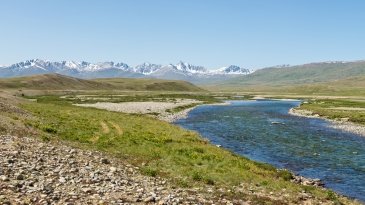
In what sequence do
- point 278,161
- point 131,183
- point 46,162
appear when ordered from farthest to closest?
point 278,161, point 46,162, point 131,183

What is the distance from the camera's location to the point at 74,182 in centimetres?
2364

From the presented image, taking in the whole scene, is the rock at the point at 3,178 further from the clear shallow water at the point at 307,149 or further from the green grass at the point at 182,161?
the clear shallow water at the point at 307,149

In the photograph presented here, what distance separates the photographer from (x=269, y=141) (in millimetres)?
57688

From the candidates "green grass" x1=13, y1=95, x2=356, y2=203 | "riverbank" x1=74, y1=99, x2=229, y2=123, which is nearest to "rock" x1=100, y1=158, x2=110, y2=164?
"green grass" x1=13, y1=95, x2=356, y2=203

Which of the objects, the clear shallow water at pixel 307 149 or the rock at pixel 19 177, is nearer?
the rock at pixel 19 177

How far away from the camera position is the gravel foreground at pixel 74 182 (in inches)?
815

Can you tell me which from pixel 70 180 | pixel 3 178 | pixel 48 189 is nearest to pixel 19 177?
pixel 3 178

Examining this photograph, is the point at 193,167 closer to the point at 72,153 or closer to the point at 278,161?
the point at 72,153

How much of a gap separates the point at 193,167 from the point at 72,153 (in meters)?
9.47

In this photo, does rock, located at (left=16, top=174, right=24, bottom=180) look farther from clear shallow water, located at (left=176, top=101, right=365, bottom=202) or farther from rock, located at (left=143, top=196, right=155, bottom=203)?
clear shallow water, located at (left=176, top=101, right=365, bottom=202)

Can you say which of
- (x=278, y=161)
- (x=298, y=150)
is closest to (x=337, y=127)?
(x=298, y=150)

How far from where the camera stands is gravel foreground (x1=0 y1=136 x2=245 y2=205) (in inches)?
815

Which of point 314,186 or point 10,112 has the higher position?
point 10,112

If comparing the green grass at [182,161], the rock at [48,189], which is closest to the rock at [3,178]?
the rock at [48,189]
